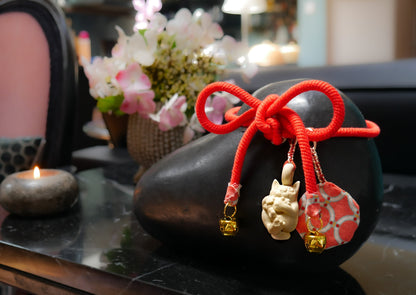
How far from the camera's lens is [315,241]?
1.33 ft

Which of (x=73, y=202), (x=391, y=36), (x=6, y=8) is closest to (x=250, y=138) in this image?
(x=73, y=202)

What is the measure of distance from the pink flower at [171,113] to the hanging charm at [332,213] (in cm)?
39

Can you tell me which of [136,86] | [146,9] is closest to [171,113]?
[136,86]

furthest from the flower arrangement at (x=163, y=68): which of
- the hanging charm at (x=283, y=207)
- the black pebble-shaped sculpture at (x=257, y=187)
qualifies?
the hanging charm at (x=283, y=207)

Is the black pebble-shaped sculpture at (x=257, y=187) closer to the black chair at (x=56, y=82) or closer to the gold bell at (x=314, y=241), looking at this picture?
the gold bell at (x=314, y=241)

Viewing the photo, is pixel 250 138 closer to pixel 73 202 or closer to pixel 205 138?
pixel 205 138

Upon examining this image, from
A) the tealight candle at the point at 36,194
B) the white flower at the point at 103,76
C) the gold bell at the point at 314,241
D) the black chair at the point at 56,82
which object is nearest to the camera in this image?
the gold bell at the point at 314,241

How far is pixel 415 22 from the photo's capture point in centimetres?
373

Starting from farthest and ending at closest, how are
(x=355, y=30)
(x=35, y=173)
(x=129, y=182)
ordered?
(x=355, y=30) → (x=129, y=182) → (x=35, y=173)

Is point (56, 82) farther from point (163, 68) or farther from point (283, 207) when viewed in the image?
point (283, 207)

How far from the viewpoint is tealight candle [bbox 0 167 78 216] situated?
2.26ft

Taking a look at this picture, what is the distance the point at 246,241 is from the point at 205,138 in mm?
142

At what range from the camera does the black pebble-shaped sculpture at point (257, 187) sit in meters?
0.45

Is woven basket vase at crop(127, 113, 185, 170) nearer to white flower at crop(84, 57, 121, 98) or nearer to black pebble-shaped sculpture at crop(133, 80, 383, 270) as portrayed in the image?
white flower at crop(84, 57, 121, 98)
